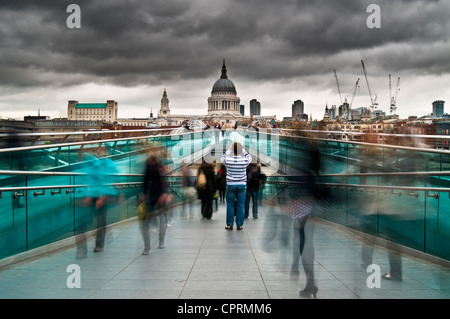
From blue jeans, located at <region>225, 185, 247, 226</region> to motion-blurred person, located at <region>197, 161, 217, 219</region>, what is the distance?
137cm

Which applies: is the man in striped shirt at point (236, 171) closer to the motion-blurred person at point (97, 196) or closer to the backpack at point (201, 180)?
the backpack at point (201, 180)

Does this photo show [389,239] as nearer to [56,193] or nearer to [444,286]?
[444,286]

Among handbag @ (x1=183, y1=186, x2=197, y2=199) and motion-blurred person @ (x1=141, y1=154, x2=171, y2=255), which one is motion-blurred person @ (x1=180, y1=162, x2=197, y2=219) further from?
motion-blurred person @ (x1=141, y1=154, x2=171, y2=255)

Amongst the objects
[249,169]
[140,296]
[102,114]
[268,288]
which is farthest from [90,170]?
[102,114]

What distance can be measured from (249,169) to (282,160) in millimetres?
6908

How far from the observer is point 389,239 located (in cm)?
785

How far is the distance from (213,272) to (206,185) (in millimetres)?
4827

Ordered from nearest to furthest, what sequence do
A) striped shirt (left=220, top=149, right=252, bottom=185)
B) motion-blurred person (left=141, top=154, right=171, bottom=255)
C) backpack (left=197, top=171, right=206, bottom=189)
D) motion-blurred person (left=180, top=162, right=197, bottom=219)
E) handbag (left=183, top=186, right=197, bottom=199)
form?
motion-blurred person (left=141, top=154, right=171, bottom=255) < striped shirt (left=220, top=149, right=252, bottom=185) < backpack (left=197, top=171, right=206, bottom=189) < motion-blurred person (left=180, top=162, right=197, bottom=219) < handbag (left=183, top=186, right=197, bottom=199)

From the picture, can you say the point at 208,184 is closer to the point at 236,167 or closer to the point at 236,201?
the point at 236,201

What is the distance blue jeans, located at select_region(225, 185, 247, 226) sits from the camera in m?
9.22

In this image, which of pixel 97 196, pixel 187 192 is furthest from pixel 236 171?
pixel 187 192

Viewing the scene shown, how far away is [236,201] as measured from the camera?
9484 mm

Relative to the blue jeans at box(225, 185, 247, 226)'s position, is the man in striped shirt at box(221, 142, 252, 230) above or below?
above

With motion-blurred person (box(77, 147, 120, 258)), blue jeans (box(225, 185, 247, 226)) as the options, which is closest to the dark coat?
blue jeans (box(225, 185, 247, 226))
